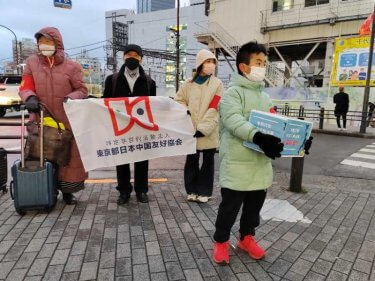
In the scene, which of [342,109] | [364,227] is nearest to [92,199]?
[364,227]

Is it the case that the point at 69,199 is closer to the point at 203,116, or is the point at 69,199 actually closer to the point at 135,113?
the point at 135,113

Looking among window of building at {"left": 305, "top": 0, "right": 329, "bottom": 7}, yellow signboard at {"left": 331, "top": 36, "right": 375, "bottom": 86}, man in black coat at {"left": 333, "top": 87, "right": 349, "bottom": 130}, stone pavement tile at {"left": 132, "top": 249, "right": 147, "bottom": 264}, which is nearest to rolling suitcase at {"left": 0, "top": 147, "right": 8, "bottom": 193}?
stone pavement tile at {"left": 132, "top": 249, "right": 147, "bottom": 264}

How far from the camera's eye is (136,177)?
4.34 metres

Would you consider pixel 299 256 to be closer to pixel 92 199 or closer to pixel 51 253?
pixel 51 253

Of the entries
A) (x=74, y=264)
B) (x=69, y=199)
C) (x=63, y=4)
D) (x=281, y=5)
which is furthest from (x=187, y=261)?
(x=281, y=5)

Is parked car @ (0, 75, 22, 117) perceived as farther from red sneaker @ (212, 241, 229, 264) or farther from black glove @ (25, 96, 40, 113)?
red sneaker @ (212, 241, 229, 264)

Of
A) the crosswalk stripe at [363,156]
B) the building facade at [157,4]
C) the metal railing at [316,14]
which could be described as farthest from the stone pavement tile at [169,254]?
the building facade at [157,4]

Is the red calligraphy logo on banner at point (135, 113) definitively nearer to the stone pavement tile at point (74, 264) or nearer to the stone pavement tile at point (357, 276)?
the stone pavement tile at point (74, 264)

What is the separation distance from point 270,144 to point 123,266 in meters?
1.59

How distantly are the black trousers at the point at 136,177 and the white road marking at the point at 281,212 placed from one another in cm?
157

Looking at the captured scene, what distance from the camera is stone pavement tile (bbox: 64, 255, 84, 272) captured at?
8.93 ft

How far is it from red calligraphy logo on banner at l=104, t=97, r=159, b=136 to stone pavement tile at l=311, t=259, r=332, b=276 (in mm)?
2318

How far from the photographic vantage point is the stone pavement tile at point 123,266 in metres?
2.69

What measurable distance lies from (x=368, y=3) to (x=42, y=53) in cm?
2048
